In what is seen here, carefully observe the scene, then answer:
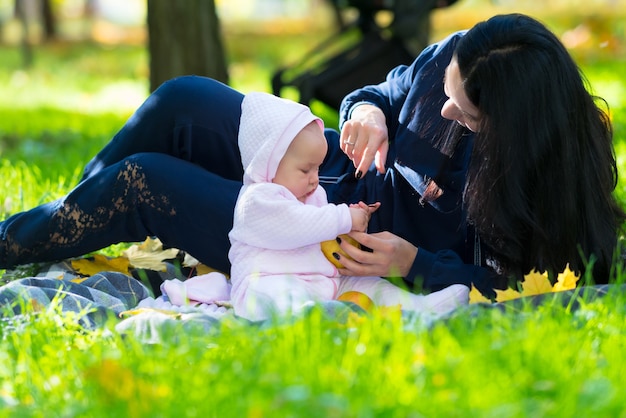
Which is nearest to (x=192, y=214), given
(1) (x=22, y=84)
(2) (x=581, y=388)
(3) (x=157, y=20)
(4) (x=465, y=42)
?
Answer: (4) (x=465, y=42)

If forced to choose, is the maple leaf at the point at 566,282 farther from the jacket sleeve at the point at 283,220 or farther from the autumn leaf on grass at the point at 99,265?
the autumn leaf on grass at the point at 99,265

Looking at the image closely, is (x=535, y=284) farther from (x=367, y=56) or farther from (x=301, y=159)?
(x=367, y=56)

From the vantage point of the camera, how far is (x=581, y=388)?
5.99 ft

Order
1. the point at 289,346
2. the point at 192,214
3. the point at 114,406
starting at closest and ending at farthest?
the point at 114,406
the point at 289,346
the point at 192,214

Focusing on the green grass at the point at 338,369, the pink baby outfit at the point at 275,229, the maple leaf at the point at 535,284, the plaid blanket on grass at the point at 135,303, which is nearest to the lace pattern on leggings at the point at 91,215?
the plaid blanket on grass at the point at 135,303

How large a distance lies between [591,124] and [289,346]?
46.4 inches

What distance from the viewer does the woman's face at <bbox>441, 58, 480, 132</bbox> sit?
2.57 meters

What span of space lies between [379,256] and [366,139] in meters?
0.41

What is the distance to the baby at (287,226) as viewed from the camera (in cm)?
262

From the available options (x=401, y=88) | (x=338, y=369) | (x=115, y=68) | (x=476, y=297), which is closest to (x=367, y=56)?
(x=401, y=88)

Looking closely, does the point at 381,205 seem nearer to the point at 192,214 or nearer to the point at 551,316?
the point at 192,214

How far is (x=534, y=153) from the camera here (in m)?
2.50

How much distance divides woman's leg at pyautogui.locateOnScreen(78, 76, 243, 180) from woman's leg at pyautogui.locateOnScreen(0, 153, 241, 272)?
0.13 meters

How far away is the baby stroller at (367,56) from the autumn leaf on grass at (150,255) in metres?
3.29
